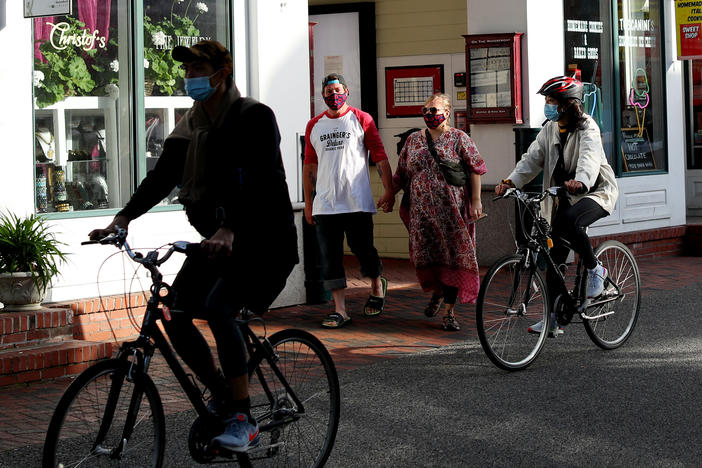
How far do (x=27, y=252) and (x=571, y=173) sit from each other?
3.81 m

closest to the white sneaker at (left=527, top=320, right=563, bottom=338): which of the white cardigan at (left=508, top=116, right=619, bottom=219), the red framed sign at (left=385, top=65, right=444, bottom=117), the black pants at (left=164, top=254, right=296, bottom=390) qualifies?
the white cardigan at (left=508, top=116, right=619, bottom=219)

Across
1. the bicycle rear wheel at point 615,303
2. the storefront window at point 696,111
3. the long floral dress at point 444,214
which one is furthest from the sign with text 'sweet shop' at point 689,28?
the bicycle rear wheel at point 615,303

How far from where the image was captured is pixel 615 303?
27.0ft

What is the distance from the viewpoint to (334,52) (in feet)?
45.7

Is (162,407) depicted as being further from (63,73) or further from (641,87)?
(641,87)

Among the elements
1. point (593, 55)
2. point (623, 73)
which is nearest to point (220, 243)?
point (593, 55)

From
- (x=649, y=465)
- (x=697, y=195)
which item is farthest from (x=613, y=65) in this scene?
(x=649, y=465)

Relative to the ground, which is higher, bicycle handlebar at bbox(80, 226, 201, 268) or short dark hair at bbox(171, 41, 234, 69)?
short dark hair at bbox(171, 41, 234, 69)

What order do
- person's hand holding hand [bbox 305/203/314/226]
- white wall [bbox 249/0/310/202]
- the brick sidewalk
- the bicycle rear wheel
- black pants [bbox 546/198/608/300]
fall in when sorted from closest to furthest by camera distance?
the brick sidewalk, black pants [bbox 546/198/608/300], the bicycle rear wheel, person's hand holding hand [bbox 305/203/314/226], white wall [bbox 249/0/310/202]

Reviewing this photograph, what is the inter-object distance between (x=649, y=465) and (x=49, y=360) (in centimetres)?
399

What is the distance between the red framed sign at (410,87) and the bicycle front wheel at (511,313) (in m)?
6.34

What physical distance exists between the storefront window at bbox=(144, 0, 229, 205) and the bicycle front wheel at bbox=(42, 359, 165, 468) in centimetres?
517

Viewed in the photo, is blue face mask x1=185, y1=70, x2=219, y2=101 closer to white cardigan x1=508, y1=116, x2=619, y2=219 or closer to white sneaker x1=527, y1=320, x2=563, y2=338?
white sneaker x1=527, y1=320, x2=563, y2=338

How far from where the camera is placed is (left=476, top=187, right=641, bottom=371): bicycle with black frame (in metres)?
7.29
